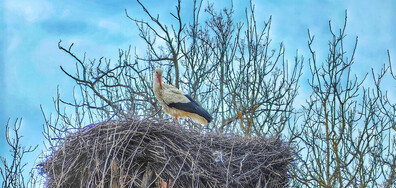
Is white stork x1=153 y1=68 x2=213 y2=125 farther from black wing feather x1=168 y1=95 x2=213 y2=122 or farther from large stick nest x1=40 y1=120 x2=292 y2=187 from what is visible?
large stick nest x1=40 y1=120 x2=292 y2=187

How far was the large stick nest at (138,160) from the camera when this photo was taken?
3.98 metres

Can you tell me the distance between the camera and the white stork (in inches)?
250

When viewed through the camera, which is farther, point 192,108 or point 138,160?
point 192,108

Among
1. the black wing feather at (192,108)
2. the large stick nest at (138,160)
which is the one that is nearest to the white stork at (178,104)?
the black wing feather at (192,108)

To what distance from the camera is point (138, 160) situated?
4176 millimetres

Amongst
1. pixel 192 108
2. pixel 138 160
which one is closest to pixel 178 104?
pixel 192 108

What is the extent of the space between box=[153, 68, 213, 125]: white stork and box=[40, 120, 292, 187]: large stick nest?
1873mm

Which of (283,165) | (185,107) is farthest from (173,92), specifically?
(283,165)

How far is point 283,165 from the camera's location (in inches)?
198

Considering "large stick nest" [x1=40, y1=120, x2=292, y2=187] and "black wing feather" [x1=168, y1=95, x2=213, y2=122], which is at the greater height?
"black wing feather" [x1=168, y1=95, x2=213, y2=122]

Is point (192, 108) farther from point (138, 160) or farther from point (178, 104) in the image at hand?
point (138, 160)

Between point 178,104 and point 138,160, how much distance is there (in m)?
2.28

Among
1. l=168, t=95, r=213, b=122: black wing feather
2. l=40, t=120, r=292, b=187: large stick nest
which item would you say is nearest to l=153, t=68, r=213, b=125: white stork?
l=168, t=95, r=213, b=122: black wing feather

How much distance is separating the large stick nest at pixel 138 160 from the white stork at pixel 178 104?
6.15 ft
